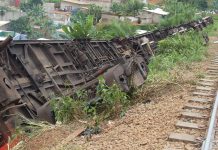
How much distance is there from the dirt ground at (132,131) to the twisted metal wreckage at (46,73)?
2.78 ft

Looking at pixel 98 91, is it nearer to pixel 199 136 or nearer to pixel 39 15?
pixel 199 136

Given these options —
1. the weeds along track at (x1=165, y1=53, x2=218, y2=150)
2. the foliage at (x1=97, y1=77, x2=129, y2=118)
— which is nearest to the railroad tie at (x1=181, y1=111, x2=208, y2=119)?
the weeds along track at (x1=165, y1=53, x2=218, y2=150)

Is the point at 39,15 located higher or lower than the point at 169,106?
lower

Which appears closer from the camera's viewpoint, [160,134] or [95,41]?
[160,134]

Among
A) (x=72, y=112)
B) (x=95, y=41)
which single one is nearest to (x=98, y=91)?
(x=72, y=112)

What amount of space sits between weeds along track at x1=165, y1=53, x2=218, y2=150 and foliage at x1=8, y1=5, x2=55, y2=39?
47.7m

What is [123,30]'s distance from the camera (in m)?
28.3

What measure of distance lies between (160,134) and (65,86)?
3.80m

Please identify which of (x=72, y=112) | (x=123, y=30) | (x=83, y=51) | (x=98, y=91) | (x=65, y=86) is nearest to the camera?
(x=72, y=112)

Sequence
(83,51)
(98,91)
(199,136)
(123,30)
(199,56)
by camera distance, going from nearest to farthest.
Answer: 1. (199,136)
2. (98,91)
3. (83,51)
4. (199,56)
5. (123,30)

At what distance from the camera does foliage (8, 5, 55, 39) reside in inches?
2243

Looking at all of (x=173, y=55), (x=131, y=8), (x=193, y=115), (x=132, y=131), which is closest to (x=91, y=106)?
(x=132, y=131)

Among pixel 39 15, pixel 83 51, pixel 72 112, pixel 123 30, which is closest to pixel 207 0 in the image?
pixel 39 15

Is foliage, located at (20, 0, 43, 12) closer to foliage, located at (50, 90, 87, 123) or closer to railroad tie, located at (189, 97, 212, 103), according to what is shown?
railroad tie, located at (189, 97, 212, 103)
